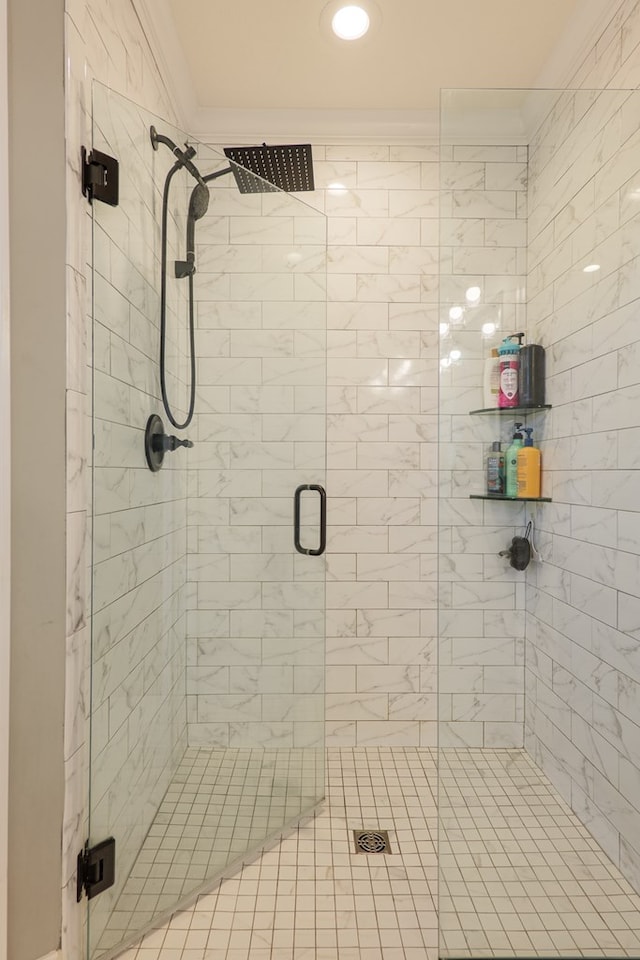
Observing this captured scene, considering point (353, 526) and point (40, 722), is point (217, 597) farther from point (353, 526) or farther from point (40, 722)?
point (353, 526)

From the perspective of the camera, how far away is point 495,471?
4.58ft

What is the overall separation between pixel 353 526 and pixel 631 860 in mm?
1443

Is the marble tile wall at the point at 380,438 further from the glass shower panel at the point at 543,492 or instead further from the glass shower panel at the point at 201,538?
the glass shower panel at the point at 543,492

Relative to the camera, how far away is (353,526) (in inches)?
94.9

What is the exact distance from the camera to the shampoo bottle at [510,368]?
4.53ft

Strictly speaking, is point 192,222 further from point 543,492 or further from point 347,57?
point 543,492

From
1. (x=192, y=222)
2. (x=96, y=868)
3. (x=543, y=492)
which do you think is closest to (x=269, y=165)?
(x=192, y=222)

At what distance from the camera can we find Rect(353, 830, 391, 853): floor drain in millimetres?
1687

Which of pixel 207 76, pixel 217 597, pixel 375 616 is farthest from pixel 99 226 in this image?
pixel 375 616

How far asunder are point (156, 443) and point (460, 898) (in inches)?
53.9

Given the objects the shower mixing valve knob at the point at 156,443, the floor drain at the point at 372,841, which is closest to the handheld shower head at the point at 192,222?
the shower mixing valve knob at the point at 156,443

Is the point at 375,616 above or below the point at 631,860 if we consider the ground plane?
above

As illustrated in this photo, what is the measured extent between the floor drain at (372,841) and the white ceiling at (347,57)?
2.68m

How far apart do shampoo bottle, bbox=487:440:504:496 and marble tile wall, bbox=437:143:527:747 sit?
18mm
